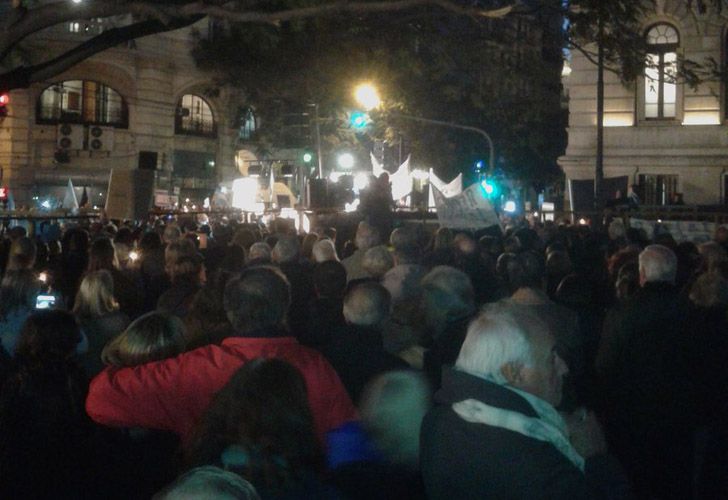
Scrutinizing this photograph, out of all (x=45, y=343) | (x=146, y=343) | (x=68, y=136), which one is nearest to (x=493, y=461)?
(x=146, y=343)

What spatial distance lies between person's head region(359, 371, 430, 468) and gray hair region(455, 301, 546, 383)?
36.9 inches

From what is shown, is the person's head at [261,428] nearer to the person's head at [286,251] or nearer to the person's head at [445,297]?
the person's head at [445,297]

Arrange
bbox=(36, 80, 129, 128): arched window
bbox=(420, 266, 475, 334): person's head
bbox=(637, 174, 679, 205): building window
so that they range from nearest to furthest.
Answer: bbox=(420, 266, 475, 334): person's head
bbox=(637, 174, 679, 205): building window
bbox=(36, 80, 129, 128): arched window

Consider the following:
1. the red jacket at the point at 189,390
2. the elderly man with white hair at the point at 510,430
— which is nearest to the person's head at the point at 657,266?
the red jacket at the point at 189,390

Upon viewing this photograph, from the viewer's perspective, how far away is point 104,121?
1706 inches

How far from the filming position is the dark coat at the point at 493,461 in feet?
10.4

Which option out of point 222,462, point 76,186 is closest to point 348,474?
point 222,462

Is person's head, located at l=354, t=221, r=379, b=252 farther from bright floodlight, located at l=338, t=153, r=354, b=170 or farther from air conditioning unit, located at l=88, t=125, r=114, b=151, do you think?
air conditioning unit, located at l=88, t=125, r=114, b=151

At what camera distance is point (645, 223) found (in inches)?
633

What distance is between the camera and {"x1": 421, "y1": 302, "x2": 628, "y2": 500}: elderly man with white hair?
125 inches

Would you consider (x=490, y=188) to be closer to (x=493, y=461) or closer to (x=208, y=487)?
(x=493, y=461)

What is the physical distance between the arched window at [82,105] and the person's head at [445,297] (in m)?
38.2

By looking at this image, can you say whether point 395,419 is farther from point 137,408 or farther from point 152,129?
point 152,129

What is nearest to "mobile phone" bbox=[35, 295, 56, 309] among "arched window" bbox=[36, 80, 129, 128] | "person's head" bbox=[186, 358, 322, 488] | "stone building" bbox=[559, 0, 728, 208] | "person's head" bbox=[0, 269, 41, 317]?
"person's head" bbox=[0, 269, 41, 317]
